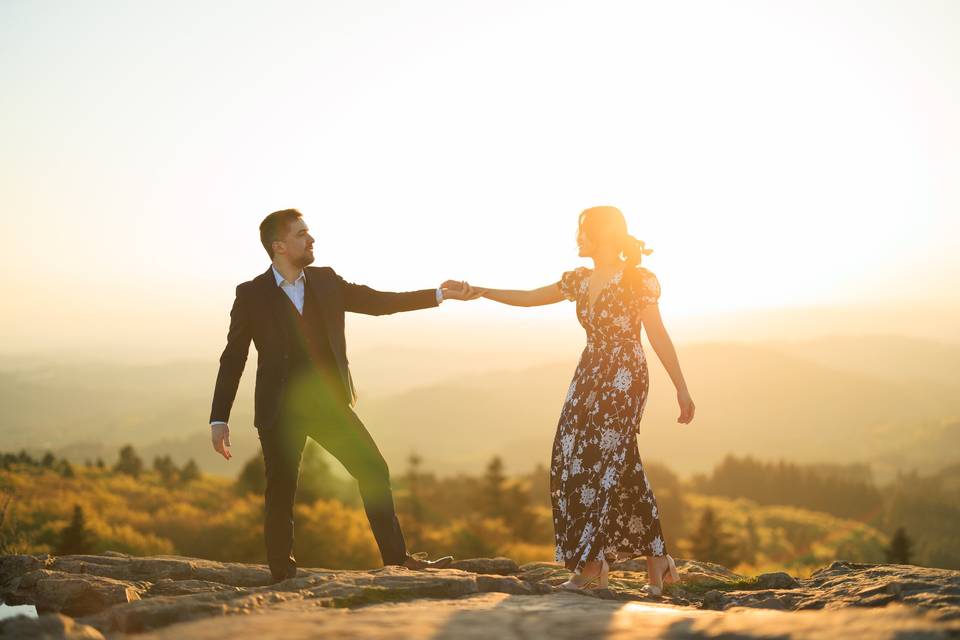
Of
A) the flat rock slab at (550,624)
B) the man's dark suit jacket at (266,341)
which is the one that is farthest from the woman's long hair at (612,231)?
the flat rock slab at (550,624)

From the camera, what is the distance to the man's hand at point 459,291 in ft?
26.6

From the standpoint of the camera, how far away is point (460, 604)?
489 centimetres

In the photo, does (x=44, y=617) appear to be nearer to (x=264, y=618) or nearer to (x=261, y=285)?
(x=264, y=618)

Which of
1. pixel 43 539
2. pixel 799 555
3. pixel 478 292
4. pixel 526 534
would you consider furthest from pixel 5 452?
pixel 799 555

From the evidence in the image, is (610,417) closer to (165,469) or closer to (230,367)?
(230,367)

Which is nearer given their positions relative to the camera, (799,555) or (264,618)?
(264,618)

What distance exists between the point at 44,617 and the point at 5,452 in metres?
75.5

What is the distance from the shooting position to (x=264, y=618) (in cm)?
417

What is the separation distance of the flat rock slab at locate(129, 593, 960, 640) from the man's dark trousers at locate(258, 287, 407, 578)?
6.79 feet

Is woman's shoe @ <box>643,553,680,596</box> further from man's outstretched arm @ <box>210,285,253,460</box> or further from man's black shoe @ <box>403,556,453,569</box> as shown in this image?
man's outstretched arm @ <box>210,285,253,460</box>

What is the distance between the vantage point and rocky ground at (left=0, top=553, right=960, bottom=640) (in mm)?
3807

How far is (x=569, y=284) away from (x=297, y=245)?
229cm

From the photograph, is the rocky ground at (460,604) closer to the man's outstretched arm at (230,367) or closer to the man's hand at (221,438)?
the man's hand at (221,438)

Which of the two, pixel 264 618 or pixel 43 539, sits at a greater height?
pixel 264 618
